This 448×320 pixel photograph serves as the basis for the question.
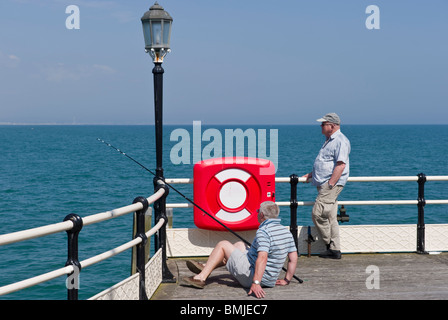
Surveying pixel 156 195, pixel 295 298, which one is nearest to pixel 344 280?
pixel 295 298

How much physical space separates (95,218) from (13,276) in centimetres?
1381

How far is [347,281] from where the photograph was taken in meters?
6.76

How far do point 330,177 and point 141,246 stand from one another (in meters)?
2.78

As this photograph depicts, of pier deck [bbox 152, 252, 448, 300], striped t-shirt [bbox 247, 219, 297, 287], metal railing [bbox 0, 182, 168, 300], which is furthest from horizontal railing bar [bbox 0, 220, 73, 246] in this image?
striped t-shirt [bbox 247, 219, 297, 287]

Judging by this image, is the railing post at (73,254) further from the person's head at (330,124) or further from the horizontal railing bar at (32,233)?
the person's head at (330,124)

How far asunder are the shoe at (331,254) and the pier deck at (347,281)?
84 mm

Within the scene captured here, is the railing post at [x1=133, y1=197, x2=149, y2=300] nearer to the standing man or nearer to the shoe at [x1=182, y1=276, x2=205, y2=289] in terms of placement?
the shoe at [x1=182, y1=276, x2=205, y2=289]

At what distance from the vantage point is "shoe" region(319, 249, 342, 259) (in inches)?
306

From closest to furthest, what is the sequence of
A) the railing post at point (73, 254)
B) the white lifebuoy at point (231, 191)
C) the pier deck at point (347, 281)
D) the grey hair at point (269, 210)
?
1. the railing post at point (73, 254)
2. the grey hair at point (269, 210)
3. the pier deck at point (347, 281)
4. the white lifebuoy at point (231, 191)

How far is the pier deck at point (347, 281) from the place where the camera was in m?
6.21

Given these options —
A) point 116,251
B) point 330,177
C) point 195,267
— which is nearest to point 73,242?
point 116,251

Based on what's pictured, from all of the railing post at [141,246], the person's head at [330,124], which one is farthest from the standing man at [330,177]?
the railing post at [141,246]

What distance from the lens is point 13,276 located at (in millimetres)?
17500

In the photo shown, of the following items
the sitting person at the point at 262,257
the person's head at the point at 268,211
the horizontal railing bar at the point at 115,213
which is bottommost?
the sitting person at the point at 262,257
